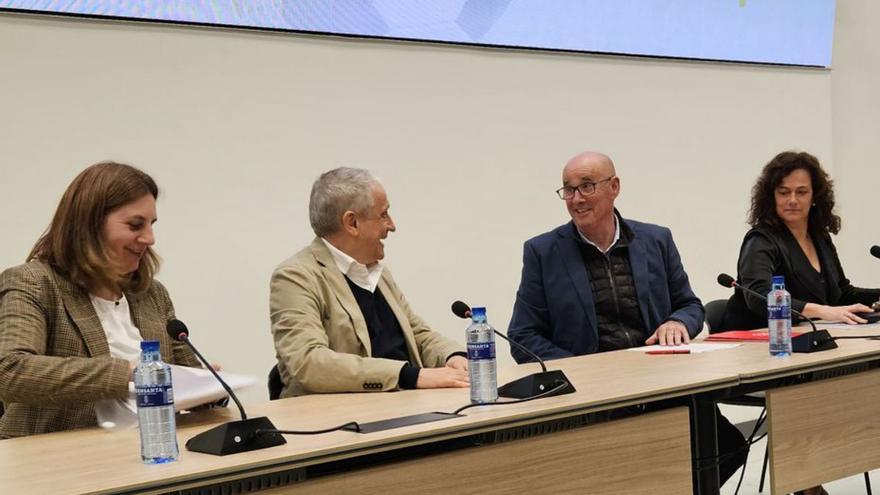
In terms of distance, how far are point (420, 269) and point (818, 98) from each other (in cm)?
300

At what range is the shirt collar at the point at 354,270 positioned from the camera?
2902 millimetres

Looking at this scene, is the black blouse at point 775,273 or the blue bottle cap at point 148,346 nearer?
the blue bottle cap at point 148,346

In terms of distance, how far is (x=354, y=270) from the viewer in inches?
115

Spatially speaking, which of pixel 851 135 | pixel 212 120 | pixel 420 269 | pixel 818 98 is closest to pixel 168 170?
pixel 212 120

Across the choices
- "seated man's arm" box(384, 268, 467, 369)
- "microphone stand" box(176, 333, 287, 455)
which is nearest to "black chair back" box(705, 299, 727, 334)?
"seated man's arm" box(384, 268, 467, 369)

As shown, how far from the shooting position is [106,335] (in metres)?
2.38

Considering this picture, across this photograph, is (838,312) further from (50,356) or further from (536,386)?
(50,356)

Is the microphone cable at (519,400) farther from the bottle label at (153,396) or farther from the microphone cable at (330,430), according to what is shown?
the bottle label at (153,396)

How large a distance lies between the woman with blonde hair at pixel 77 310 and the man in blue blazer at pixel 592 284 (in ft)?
4.94

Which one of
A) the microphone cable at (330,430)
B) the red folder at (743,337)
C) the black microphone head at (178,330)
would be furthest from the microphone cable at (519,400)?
the red folder at (743,337)

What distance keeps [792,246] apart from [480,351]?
2.10 meters

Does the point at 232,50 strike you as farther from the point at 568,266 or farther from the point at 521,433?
the point at 521,433

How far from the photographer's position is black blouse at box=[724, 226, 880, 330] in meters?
3.80

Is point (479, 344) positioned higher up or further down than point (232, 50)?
further down
